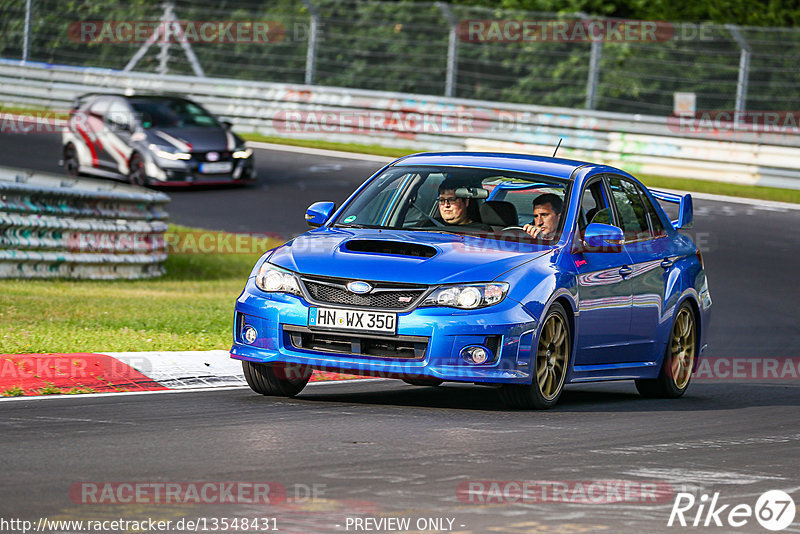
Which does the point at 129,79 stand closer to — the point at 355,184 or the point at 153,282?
the point at 355,184

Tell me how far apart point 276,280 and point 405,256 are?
78 cm

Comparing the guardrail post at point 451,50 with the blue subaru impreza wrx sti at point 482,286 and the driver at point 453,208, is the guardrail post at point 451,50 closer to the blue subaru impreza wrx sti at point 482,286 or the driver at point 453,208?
the blue subaru impreza wrx sti at point 482,286

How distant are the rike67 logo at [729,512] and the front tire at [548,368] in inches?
98.7

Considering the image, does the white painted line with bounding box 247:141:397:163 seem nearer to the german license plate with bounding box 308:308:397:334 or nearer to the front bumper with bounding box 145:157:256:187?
the front bumper with bounding box 145:157:256:187

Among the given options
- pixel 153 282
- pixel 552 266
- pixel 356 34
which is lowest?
pixel 153 282

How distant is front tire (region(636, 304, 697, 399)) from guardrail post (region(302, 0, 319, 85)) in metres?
20.0

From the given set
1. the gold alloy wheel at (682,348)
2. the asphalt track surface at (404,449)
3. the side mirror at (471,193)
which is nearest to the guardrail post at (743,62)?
the asphalt track surface at (404,449)

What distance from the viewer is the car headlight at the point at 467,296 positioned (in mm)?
8719

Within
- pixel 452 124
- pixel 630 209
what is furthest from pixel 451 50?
pixel 630 209

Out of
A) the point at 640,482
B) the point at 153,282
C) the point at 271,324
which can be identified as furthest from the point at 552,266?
the point at 153,282

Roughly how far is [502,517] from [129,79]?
27452mm

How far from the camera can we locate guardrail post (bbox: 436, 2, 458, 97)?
28766 mm

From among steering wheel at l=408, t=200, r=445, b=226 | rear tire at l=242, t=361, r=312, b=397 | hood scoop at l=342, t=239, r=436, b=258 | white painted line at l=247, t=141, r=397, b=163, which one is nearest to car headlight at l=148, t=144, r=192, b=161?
white painted line at l=247, t=141, r=397, b=163

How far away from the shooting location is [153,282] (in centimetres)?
1778
